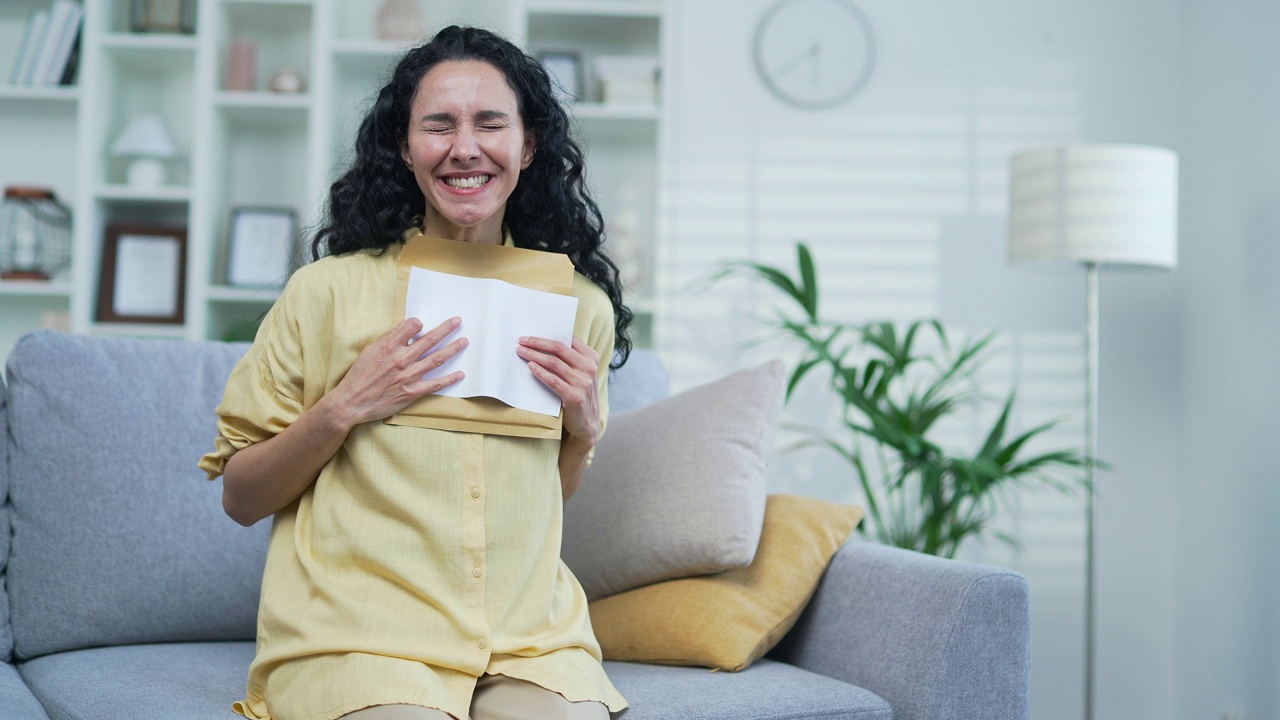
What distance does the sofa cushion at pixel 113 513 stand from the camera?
5.25 feet

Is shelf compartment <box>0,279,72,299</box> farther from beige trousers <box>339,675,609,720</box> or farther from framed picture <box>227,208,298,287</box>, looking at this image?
beige trousers <box>339,675,609,720</box>

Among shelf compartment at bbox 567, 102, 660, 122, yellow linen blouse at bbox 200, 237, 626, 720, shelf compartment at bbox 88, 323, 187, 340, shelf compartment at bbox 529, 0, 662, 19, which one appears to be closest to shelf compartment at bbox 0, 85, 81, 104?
shelf compartment at bbox 88, 323, 187, 340

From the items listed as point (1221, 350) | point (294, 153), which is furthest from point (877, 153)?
point (294, 153)

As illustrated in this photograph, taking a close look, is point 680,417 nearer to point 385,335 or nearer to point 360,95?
point 385,335

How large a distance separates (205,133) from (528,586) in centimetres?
235

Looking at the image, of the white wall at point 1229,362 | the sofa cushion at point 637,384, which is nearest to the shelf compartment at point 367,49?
the sofa cushion at point 637,384

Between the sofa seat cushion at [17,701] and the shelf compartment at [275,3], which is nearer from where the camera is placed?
the sofa seat cushion at [17,701]

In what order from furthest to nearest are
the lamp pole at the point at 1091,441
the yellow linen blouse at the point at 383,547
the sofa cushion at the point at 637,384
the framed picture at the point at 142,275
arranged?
1. the framed picture at the point at 142,275
2. the lamp pole at the point at 1091,441
3. the sofa cushion at the point at 637,384
4. the yellow linen blouse at the point at 383,547

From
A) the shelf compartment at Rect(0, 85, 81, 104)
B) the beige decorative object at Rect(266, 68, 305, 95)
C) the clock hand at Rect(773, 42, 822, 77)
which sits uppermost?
the clock hand at Rect(773, 42, 822, 77)

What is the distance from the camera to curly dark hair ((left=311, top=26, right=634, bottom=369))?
1363mm

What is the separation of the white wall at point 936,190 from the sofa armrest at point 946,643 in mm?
1681

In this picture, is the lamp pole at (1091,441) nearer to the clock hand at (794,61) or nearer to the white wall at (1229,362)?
the white wall at (1229,362)

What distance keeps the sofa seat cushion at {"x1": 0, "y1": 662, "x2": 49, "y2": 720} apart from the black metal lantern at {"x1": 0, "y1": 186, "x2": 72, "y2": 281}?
2.10 meters

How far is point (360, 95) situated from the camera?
3.47 metres
